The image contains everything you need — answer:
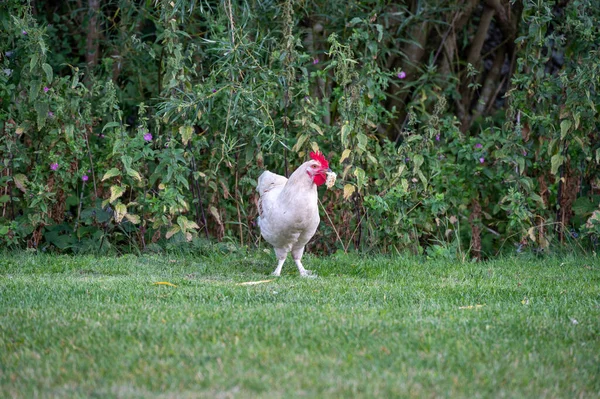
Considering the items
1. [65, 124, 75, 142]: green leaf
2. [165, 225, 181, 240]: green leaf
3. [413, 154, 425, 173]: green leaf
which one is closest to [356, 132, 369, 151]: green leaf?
[413, 154, 425, 173]: green leaf

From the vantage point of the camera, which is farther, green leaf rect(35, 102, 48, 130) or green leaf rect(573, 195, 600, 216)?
green leaf rect(573, 195, 600, 216)

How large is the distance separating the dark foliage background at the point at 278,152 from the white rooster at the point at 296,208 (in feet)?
2.41

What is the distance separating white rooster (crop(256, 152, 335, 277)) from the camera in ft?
20.0

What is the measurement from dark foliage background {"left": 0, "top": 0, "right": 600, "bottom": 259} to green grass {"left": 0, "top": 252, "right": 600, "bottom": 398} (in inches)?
35.7

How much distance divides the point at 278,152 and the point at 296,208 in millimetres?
1554

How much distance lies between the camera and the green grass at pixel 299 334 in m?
3.46

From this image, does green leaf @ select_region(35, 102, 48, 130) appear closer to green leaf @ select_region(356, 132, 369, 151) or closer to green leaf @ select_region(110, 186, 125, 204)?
green leaf @ select_region(110, 186, 125, 204)

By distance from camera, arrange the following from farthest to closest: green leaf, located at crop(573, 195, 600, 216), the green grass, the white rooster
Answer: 1. green leaf, located at crop(573, 195, 600, 216)
2. the white rooster
3. the green grass

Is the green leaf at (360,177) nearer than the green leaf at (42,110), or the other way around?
the green leaf at (42,110)

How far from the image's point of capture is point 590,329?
14.4 ft

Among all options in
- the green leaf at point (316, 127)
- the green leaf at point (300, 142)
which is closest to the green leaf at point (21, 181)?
the green leaf at point (300, 142)

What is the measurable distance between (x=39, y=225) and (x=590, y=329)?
4.73m

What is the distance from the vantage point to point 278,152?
7539 mm

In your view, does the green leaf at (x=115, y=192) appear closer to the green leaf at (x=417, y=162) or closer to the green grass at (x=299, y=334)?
the green grass at (x=299, y=334)
